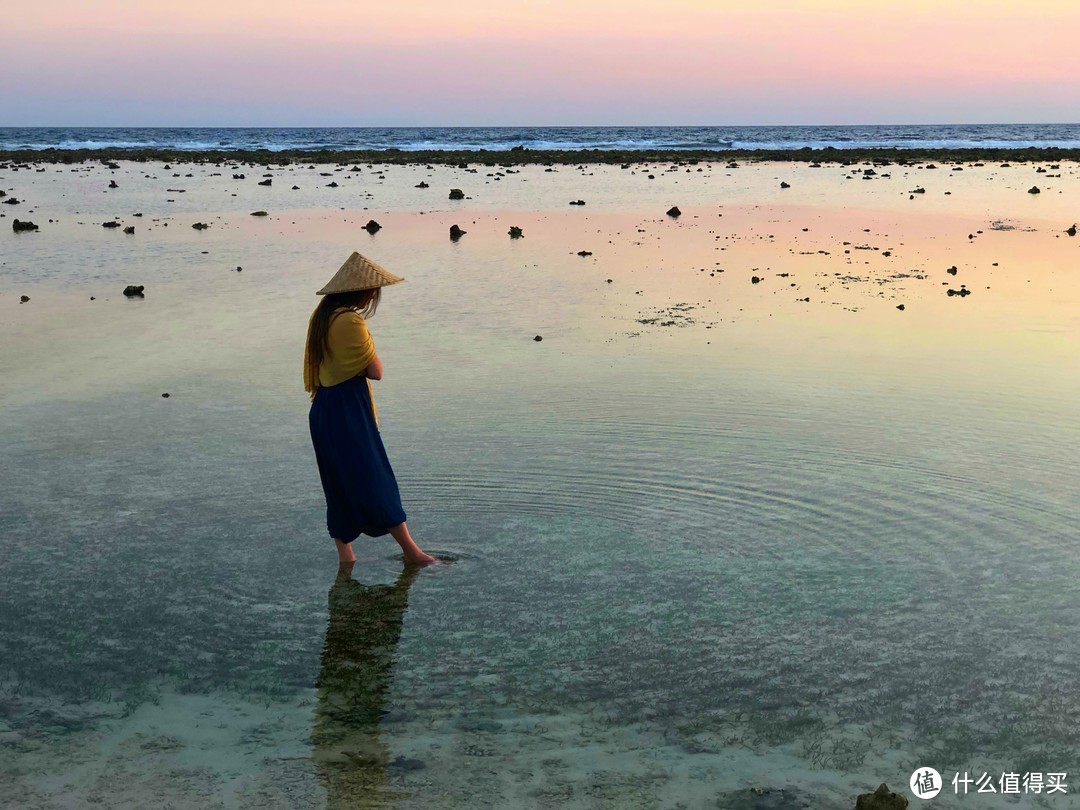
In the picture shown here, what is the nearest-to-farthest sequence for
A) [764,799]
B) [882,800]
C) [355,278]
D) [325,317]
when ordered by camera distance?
1. [882,800]
2. [764,799]
3. [355,278]
4. [325,317]

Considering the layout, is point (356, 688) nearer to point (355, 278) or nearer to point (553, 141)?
point (355, 278)

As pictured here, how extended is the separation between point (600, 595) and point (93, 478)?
4.06 metres

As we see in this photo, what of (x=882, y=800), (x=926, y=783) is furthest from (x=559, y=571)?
(x=882, y=800)

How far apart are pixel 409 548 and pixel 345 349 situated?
1.22 m

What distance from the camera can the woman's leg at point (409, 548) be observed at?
6312mm

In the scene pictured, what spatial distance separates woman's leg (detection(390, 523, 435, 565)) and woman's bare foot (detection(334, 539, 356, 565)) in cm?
30

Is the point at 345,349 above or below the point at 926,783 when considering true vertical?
above

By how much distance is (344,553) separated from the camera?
6434 mm

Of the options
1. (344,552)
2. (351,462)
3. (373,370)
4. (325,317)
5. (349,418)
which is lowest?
(344,552)

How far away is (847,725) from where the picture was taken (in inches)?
180

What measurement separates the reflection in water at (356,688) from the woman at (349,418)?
367 mm

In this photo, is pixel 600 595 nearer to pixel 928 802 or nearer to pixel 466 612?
pixel 466 612

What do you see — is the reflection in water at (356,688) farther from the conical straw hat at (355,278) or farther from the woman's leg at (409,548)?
the conical straw hat at (355,278)

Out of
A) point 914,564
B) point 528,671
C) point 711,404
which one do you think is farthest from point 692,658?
point 711,404
